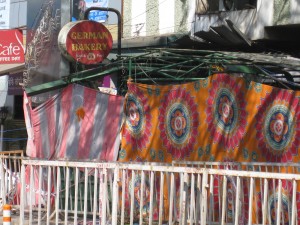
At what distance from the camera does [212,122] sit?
11.3 m

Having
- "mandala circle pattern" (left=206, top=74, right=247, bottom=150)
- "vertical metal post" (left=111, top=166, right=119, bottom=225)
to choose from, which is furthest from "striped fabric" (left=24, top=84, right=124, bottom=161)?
Answer: "vertical metal post" (left=111, top=166, right=119, bottom=225)

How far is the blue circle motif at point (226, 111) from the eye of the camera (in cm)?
1107

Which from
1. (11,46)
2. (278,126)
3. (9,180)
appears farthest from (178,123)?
(11,46)

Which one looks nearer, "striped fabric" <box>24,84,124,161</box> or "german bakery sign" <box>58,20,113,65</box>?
"striped fabric" <box>24,84,124,161</box>

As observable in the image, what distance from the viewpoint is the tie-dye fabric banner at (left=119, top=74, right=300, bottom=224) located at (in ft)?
35.4

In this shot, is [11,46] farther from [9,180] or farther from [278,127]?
[278,127]

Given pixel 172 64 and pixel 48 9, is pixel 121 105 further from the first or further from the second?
pixel 48 9

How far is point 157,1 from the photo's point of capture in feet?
60.5

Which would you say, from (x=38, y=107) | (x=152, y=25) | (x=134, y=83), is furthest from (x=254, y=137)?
(x=152, y=25)

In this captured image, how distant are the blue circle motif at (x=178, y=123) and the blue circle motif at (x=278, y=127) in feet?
4.63

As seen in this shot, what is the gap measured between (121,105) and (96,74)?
90cm

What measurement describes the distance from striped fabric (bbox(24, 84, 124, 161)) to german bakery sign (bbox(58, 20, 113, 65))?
118cm

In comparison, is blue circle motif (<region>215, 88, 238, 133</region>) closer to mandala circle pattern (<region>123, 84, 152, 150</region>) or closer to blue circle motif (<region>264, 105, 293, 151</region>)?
blue circle motif (<region>264, 105, 293, 151</region>)

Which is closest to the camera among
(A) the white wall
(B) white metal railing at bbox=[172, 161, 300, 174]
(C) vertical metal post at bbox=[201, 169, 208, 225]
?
(C) vertical metal post at bbox=[201, 169, 208, 225]
